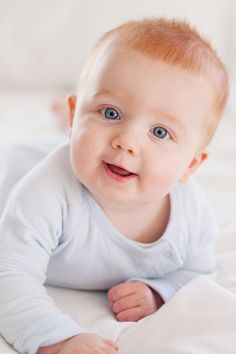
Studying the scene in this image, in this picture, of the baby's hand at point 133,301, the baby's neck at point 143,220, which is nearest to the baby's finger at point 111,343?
the baby's hand at point 133,301

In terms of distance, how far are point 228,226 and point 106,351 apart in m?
0.49

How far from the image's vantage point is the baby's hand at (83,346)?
2.65 ft

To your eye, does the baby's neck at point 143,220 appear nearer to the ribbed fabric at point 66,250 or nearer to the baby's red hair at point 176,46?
the ribbed fabric at point 66,250

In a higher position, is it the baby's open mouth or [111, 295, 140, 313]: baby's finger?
the baby's open mouth

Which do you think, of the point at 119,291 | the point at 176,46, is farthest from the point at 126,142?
the point at 119,291

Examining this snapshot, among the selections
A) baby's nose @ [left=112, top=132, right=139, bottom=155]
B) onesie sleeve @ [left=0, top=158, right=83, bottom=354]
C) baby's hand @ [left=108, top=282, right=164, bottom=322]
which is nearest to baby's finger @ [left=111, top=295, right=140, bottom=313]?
baby's hand @ [left=108, top=282, right=164, bottom=322]

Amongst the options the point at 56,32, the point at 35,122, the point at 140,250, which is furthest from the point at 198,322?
the point at 56,32

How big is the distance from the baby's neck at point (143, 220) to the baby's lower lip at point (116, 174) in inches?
4.3

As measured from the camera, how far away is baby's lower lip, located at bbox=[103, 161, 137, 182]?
2.91 ft

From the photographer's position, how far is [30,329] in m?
0.82

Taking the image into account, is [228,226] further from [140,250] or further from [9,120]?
[9,120]

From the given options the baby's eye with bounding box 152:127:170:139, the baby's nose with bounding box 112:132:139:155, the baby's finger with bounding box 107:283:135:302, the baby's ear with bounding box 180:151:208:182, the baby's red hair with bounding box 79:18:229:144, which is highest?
the baby's red hair with bounding box 79:18:229:144

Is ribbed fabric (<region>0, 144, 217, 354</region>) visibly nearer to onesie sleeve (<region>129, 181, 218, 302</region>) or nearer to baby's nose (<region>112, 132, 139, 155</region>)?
onesie sleeve (<region>129, 181, 218, 302</region>)

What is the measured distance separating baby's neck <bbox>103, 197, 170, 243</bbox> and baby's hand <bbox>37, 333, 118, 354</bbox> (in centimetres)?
22
